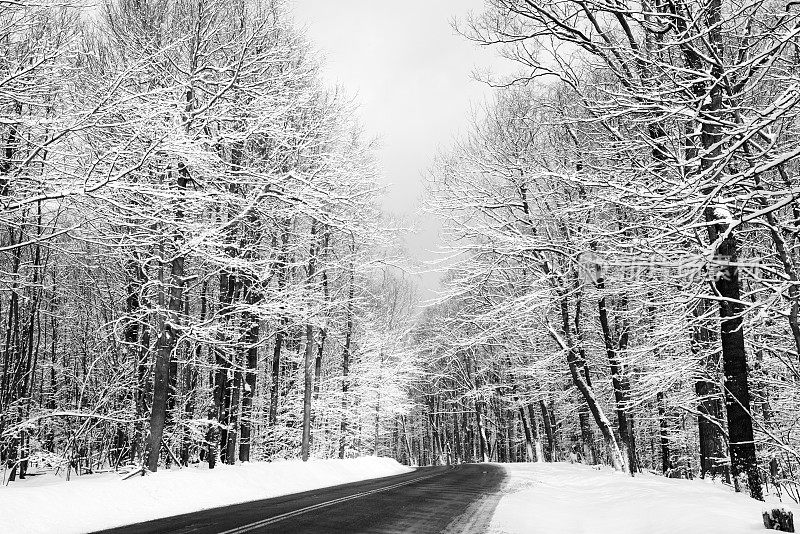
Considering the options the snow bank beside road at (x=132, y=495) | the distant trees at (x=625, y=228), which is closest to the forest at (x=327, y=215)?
the distant trees at (x=625, y=228)

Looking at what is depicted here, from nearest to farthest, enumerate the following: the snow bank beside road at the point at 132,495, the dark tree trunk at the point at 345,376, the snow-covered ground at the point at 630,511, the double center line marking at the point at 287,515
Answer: the snow-covered ground at the point at 630,511, the double center line marking at the point at 287,515, the snow bank beside road at the point at 132,495, the dark tree trunk at the point at 345,376

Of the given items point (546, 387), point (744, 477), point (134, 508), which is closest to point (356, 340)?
point (546, 387)

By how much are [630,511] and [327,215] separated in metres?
9.29

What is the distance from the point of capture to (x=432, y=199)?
686 inches

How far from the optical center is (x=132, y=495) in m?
10.7

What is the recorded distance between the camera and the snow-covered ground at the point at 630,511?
21.6 feet

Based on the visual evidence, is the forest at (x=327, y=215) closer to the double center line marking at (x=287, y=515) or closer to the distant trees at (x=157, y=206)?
the distant trees at (x=157, y=206)

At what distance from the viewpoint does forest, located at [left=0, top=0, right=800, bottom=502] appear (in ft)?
23.4

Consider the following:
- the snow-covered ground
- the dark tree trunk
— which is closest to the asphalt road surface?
the snow-covered ground

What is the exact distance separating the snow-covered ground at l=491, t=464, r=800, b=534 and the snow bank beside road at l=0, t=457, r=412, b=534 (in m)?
6.48

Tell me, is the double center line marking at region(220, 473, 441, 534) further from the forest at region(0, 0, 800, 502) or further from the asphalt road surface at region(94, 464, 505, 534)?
the forest at region(0, 0, 800, 502)

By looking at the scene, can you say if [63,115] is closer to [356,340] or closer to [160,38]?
[160,38]

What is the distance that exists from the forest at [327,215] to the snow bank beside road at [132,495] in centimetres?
128

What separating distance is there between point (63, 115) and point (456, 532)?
817 cm
